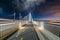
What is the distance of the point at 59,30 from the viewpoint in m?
8.20

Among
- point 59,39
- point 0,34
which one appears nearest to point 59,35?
point 59,39

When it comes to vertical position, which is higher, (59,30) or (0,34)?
(59,30)

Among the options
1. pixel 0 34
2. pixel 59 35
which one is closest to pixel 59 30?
pixel 59 35

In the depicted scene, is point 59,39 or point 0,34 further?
point 0,34

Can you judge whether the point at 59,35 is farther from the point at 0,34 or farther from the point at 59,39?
the point at 0,34

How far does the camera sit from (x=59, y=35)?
27.5 ft

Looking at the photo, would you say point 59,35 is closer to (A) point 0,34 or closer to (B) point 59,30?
(B) point 59,30

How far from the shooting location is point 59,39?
28.2 ft

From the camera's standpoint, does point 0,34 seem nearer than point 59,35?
No

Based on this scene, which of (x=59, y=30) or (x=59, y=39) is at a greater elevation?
(x=59, y=30)

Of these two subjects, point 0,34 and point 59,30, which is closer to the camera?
point 59,30

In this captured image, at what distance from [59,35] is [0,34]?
8797 mm

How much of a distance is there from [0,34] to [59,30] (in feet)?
29.4

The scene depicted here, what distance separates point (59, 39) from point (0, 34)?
8648mm
